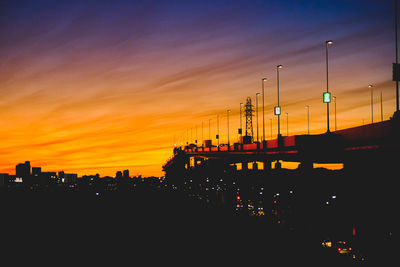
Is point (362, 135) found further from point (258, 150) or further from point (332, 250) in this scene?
point (258, 150)

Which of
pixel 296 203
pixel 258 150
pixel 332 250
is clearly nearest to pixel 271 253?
pixel 332 250

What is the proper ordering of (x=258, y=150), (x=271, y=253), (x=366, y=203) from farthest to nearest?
1. (x=258, y=150)
2. (x=366, y=203)
3. (x=271, y=253)

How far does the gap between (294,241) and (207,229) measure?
79.1 feet

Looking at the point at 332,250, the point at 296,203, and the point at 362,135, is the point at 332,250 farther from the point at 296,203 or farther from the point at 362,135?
the point at 296,203

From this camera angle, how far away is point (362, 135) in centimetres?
4950

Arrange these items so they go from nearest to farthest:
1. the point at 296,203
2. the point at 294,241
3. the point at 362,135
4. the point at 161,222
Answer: the point at 362,135, the point at 294,241, the point at 161,222, the point at 296,203

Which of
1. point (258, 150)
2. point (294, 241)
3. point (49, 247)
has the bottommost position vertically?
point (49, 247)

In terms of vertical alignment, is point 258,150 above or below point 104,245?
above

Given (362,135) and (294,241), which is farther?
(294,241)

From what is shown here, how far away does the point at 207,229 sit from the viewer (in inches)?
3189

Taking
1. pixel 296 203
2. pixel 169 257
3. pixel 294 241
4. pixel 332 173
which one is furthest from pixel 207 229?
pixel 332 173

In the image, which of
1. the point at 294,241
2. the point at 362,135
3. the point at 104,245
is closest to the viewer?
the point at 362,135

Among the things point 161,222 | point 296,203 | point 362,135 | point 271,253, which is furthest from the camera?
point 296,203

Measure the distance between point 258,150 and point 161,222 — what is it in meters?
31.8
